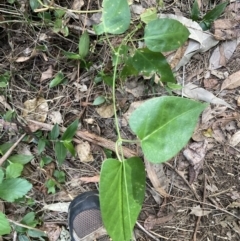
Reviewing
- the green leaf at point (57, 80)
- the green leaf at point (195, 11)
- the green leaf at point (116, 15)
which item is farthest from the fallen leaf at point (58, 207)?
the green leaf at point (195, 11)

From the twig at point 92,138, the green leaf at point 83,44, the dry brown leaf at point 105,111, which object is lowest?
the twig at point 92,138

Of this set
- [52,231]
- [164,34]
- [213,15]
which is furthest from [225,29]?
[52,231]

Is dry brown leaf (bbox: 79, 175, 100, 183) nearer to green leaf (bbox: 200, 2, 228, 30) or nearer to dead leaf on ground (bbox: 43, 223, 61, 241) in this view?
dead leaf on ground (bbox: 43, 223, 61, 241)

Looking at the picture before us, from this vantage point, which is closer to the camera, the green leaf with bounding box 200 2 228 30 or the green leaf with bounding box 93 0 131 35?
the green leaf with bounding box 93 0 131 35

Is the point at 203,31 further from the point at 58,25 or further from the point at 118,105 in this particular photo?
the point at 58,25

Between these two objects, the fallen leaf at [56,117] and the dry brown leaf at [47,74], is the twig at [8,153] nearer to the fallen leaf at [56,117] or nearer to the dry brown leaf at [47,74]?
the fallen leaf at [56,117]

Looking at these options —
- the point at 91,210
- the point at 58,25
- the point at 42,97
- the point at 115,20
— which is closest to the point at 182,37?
the point at 115,20

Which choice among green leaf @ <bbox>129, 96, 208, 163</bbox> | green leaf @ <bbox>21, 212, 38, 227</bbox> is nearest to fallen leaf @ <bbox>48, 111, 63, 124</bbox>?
green leaf @ <bbox>21, 212, 38, 227</bbox>
